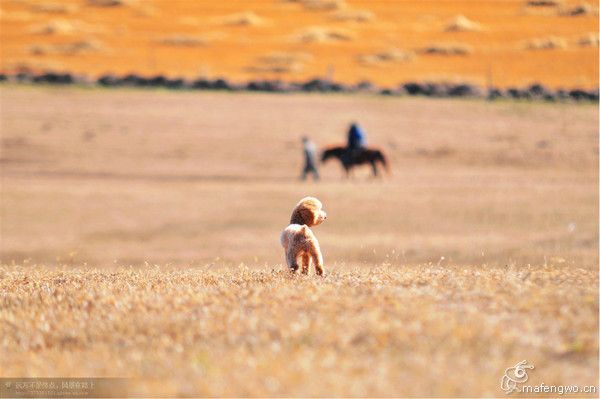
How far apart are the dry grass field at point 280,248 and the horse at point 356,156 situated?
92 centimetres

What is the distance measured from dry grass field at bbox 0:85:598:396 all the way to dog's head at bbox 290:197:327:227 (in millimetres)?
608

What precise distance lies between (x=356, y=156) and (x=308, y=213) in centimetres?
2828

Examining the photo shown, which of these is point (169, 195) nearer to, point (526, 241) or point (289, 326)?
point (526, 241)

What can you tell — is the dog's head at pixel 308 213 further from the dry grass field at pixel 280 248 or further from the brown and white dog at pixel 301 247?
the dry grass field at pixel 280 248

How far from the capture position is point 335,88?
187 ft

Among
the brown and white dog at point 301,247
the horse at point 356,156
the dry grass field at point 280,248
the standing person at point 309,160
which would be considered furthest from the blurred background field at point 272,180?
the brown and white dog at point 301,247

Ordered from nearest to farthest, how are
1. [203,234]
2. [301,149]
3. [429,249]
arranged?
[429,249] < [203,234] < [301,149]

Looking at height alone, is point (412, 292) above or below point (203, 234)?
above

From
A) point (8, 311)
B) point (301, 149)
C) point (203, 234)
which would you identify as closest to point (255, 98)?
point (301, 149)

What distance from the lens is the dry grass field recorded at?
22.6ft

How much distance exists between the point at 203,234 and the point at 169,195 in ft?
A: 22.6

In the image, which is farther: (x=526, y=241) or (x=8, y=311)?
(x=526, y=241)

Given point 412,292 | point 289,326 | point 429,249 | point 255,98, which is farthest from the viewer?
point 255,98

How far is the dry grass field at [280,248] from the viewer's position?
688 cm
